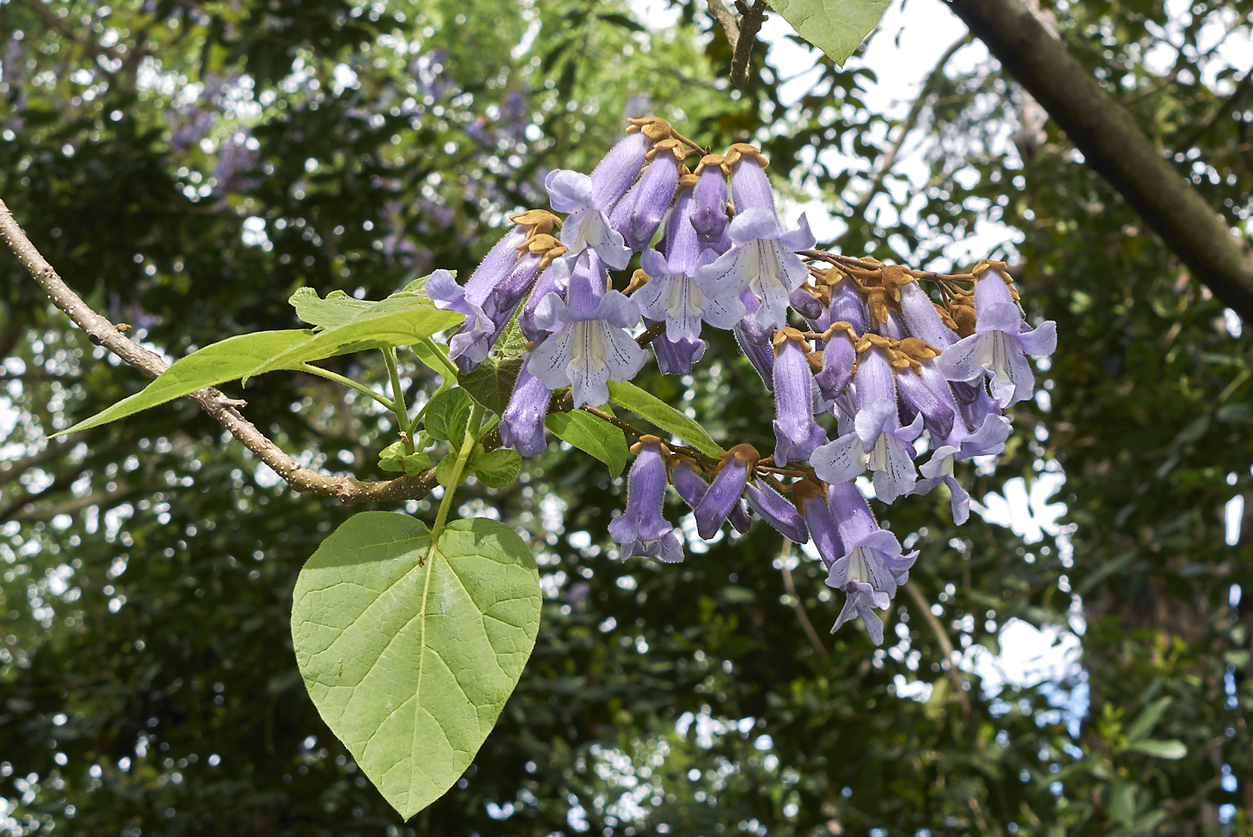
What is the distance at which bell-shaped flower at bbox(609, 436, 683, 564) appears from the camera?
92 centimetres

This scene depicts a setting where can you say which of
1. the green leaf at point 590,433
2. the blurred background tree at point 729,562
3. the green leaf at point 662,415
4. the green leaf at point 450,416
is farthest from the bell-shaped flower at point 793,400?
the blurred background tree at point 729,562

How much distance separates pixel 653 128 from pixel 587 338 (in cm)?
20

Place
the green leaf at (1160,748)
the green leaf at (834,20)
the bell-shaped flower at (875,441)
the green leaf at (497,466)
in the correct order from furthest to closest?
the green leaf at (1160,748) < the green leaf at (497,466) < the bell-shaped flower at (875,441) < the green leaf at (834,20)

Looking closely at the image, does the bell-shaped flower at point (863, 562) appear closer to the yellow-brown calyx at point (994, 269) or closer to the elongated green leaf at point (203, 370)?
the yellow-brown calyx at point (994, 269)

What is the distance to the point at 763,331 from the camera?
0.80m

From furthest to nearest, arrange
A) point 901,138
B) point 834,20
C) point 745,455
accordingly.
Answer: point 901,138 → point 745,455 → point 834,20

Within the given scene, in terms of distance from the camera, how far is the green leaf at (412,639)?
2.46 ft

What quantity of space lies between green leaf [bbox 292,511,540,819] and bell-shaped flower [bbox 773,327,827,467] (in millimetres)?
243

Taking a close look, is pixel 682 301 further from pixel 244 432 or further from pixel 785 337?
pixel 244 432

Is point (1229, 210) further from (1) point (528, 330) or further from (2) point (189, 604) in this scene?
(2) point (189, 604)

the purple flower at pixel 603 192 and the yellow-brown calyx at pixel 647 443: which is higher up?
the purple flower at pixel 603 192

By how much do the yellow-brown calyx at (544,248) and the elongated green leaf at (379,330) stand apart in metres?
0.08

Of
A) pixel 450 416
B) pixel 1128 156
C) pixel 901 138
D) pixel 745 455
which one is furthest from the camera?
pixel 901 138

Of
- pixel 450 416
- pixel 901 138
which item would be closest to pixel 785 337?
pixel 450 416
